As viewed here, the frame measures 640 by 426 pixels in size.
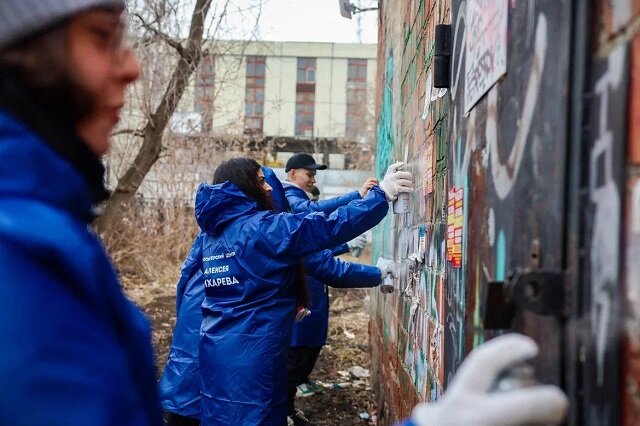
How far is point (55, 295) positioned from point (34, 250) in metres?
0.07

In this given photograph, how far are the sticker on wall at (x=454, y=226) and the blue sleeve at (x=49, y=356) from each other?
1.36 metres

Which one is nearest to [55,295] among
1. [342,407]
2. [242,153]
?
[342,407]

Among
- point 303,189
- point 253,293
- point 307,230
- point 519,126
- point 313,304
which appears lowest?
point 313,304

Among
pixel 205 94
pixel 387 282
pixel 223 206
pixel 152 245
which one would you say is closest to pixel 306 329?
pixel 387 282

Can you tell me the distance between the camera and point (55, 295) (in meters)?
0.90

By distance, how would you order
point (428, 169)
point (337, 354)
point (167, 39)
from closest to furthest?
point (428, 169) → point (337, 354) → point (167, 39)

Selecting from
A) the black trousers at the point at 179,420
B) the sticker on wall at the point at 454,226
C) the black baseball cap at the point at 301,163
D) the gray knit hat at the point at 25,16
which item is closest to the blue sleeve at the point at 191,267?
the black trousers at the point at 179,420

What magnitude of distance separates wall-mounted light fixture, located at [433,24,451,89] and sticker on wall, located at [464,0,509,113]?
0.85ft

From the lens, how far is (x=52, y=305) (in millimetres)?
890

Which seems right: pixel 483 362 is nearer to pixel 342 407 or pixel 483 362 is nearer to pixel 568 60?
pixel 568 60

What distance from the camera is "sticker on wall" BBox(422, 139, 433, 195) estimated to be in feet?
9.14

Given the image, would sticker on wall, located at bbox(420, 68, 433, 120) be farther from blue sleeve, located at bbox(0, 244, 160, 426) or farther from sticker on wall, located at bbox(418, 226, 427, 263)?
blue sleeve, located at bbox(0, 244, 160, 426)

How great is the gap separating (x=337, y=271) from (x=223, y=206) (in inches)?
43.1

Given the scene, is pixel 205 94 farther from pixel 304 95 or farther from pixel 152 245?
pixel 304 95
